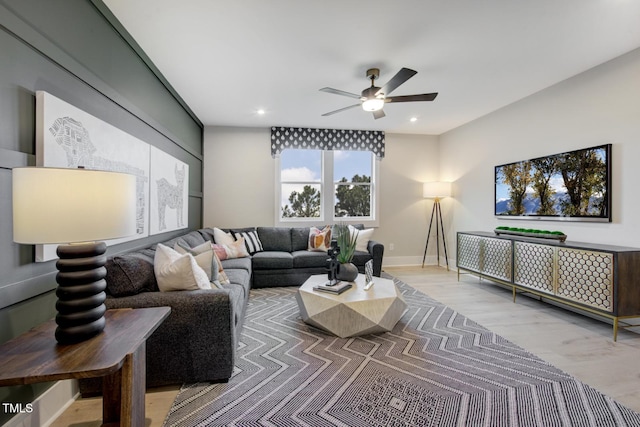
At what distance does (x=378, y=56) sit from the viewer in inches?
107

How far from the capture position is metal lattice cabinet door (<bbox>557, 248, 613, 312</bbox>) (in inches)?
97.7

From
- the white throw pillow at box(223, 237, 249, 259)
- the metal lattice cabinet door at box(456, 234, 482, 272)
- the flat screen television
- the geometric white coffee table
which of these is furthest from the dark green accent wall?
the flat screen television

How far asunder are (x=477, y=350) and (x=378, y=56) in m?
2.70

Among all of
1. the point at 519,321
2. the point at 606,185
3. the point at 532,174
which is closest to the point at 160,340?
the point at 519,321

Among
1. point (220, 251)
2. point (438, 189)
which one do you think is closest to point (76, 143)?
point (220, 251)

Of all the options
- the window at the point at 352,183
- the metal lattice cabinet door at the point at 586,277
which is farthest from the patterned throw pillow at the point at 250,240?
the metal lattice cabinet door at the point at 586,277

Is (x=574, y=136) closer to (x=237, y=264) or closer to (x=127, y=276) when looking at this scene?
(x=237, y=264)

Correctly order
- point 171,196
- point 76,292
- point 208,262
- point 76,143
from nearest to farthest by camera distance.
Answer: point 76,292
point 76,143
point 208,262
point 171,196

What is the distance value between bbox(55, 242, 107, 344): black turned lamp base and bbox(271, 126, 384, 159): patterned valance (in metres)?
4.01

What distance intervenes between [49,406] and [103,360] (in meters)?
0.94

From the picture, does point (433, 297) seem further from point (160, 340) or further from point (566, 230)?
point (160, 340)

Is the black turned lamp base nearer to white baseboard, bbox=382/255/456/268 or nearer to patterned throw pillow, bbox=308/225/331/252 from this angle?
patterned throw pillow, bbox=308/225/331/252

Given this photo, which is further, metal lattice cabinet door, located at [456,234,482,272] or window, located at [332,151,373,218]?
window, located at [332,151,373,218]

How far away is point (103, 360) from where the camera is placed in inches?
41.3
